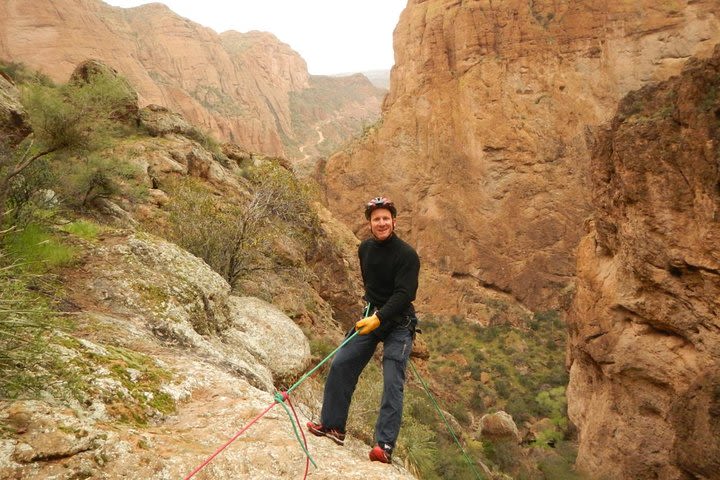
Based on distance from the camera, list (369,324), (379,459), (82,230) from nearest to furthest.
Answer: (379,459)
(369,324)
(82,230)

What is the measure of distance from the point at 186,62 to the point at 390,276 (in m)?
86.2

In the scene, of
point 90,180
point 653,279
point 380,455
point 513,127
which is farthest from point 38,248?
point 513,127

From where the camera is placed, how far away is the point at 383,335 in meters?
3.79

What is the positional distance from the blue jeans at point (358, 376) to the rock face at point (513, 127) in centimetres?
3675

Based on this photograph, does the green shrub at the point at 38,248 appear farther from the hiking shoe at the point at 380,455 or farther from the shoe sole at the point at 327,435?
the hiking shoe at the point at 380,455

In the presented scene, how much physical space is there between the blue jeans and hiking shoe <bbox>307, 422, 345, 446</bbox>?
0.04 meters

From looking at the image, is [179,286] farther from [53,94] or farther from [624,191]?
[624,191]

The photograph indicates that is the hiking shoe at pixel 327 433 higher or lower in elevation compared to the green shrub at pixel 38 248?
lower

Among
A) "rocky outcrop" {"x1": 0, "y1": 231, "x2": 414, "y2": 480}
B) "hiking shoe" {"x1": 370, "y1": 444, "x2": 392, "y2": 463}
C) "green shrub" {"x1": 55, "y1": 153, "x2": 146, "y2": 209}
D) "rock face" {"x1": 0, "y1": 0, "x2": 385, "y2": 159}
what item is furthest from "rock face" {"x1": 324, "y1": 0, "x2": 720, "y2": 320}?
"hiking shoe" {"x1": 370, "y1": 444, "x2": 392, "y2": 463}

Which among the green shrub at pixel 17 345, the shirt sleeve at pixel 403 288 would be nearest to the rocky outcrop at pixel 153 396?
the green shrub at pixel 17 345

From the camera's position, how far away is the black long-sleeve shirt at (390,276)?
11.7ft

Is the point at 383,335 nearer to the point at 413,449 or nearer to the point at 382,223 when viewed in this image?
the point at 382,223

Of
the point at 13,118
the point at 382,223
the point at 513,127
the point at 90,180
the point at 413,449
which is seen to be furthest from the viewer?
the point at 513,127

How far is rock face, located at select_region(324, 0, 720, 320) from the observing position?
3894 cm
